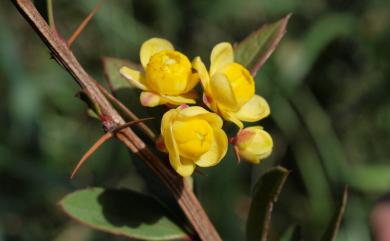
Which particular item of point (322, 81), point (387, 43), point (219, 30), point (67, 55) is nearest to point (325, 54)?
point (322, 81)

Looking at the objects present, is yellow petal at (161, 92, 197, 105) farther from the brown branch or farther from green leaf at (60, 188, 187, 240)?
green leaf at (60, 188, 187, 240)

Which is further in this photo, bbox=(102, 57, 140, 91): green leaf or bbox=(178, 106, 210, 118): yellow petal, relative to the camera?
bbox=(102, 57, 140, 91): green leaf

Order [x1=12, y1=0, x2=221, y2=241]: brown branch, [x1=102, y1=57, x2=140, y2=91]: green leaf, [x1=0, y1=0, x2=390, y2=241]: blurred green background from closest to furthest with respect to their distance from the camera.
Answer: [x1=12, y1=0, x2=221, y2=241]: brown branch
[x1=102, y1=57, x2=140, y2=91]: green leaf
[x1=0, y1=0, x2=390, y2=241]: blurred green background

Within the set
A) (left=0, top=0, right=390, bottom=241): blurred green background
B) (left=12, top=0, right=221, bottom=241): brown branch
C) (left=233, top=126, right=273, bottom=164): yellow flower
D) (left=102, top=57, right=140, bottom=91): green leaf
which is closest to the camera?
(left=12, top=0, right=221, bottom=241): brown branch

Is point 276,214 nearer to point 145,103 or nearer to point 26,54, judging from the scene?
point 26,54

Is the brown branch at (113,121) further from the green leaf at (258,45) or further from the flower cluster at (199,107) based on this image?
the green leaf at (258,45)

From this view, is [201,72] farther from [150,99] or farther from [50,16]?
[50,16]

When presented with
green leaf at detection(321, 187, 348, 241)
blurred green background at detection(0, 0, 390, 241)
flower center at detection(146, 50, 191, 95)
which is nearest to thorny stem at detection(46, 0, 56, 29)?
flower center at detection(146, 50, 191, 95)
